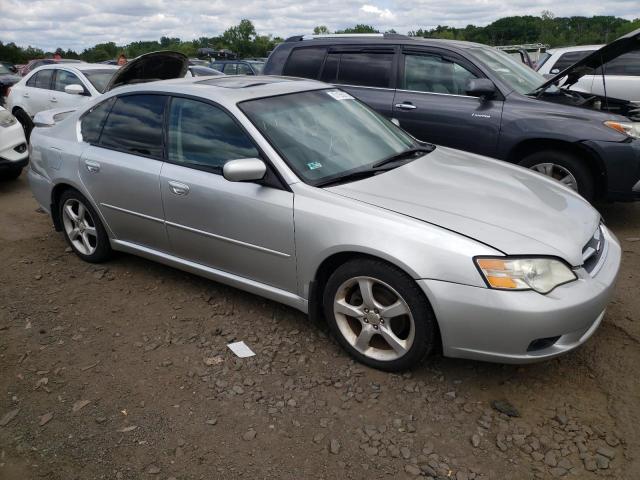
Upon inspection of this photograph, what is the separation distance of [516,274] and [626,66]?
23.6 ft

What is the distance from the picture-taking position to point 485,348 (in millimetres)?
2699

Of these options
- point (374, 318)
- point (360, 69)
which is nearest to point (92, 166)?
point (374, 318)

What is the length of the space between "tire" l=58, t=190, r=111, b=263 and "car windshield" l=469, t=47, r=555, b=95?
4.07 metres

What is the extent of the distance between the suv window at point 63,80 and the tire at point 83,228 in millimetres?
5504

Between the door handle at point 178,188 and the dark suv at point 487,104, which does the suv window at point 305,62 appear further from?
the door handle at point 178,188

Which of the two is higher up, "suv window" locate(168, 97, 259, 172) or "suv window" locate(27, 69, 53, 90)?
"suv window" locate(168, 97, 259, 172)

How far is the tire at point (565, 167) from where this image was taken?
510 centimetres

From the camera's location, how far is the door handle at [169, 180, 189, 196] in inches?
140

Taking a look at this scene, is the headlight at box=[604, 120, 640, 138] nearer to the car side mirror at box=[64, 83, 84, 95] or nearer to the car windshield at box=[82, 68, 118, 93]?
the car side mirror at box=[64, 83, 84, 95]

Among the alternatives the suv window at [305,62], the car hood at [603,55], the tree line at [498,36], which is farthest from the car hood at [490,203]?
the tree line at [498,36]

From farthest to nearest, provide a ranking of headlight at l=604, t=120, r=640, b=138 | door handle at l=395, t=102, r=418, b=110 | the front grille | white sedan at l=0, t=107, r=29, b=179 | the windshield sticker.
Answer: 1. white sedan at l=0, t=107, r=29, b=179
2. door handle at l=395, t=102, r=418, b=110
3. headlight at l=604, t=120, r=640, b=138
4. the windshield sticker
5. the front grille

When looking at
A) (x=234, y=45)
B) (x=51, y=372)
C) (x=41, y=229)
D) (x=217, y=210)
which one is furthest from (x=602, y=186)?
(x=234, y=45)

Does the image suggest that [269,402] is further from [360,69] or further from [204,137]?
[360,69]

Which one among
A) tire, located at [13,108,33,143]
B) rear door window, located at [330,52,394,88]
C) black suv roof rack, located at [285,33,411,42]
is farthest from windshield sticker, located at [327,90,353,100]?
tire, located at [13,108,33,143]
